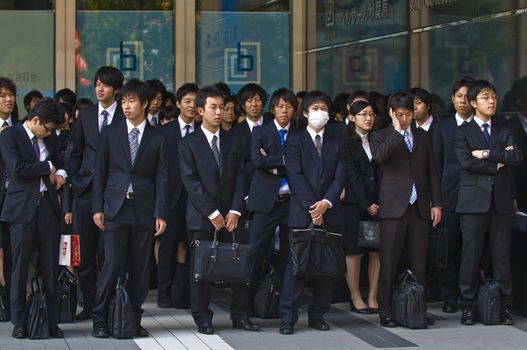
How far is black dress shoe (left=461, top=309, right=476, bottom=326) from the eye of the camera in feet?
33.8

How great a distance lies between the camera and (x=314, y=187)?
983cm

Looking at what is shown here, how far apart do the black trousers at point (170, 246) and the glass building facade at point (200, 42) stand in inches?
144

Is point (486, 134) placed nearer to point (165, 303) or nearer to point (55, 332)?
point (165, 303)

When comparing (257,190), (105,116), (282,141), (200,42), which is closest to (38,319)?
(105,116)

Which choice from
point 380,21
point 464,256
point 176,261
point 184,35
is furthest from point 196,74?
point 464,256

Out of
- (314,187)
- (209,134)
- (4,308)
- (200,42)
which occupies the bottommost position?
(4,308)

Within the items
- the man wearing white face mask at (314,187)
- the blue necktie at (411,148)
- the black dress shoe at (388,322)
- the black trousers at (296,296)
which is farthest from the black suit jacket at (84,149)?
the black dress shoe at (388,322)

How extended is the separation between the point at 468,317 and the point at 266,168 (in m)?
2.18

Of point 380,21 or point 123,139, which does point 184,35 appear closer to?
point 380,21

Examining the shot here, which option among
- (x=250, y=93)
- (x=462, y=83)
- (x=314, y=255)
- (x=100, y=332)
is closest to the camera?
(x=100, y=332)

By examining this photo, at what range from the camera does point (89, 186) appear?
33.5 ft

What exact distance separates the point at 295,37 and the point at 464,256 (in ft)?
20.9

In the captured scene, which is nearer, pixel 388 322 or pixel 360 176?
pixel 388 322

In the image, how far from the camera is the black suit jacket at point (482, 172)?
10.2 metres
